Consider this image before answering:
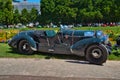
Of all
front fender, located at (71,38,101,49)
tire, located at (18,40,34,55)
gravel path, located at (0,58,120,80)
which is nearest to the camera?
gravel path, located at (0,58,120,80)

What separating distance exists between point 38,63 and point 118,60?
10.2 ft

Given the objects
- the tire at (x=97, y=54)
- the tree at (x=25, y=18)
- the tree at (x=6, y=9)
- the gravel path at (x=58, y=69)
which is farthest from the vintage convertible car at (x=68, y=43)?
the tree at (x=25, y=18)

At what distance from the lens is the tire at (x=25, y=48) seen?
13589 mm

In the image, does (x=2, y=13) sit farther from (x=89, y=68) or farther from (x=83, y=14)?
(x=89, y=68)

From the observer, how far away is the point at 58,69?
10875mm

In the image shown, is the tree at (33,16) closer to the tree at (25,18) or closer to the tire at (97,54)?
the tree at (25,18)

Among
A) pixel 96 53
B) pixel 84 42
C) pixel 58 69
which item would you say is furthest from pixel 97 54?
pixel 58 69

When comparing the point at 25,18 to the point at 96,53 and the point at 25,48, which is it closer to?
the point at 25,48

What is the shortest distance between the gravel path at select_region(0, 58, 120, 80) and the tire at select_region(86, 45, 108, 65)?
210mm

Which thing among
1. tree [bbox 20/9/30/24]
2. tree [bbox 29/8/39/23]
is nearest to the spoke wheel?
tree [bbox 20/9/30/24]

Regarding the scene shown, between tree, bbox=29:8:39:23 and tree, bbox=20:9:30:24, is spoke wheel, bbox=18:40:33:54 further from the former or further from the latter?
tree, bbox=29:8:39:23

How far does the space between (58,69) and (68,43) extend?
253 centimetres

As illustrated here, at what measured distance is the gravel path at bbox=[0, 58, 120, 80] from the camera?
9.82 metres

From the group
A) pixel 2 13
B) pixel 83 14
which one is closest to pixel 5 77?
pixel 2 13
